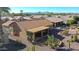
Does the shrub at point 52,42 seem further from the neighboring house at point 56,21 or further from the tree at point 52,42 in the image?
the neighboring house at point 56,21

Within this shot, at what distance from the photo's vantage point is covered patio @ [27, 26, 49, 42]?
365 cm

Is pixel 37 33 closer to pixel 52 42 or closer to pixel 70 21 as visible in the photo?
pixel 52 42

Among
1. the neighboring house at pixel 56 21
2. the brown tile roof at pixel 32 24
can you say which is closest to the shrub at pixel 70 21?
the neighboring house at pixel 56 21

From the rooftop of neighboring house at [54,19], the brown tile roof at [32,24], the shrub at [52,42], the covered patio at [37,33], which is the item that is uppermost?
the rooftop of neighboring house at [54,19]

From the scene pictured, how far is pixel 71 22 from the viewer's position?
12.2 ft

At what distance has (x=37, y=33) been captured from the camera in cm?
365

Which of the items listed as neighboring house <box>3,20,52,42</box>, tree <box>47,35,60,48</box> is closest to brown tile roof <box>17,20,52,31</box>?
neighboring house <box>3,20,52,42</box>

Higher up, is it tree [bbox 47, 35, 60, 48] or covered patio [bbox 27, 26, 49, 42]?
covered patio [bbox 27, 26, 49, 42]

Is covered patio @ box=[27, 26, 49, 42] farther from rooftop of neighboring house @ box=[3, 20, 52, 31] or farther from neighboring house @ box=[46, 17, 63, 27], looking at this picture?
neighboring house @ box=[46, 17, 63, 27]

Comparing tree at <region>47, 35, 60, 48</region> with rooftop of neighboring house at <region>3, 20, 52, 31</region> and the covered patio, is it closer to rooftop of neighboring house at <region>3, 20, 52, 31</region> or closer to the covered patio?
the covered patio

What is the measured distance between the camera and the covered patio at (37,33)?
365 centimetres

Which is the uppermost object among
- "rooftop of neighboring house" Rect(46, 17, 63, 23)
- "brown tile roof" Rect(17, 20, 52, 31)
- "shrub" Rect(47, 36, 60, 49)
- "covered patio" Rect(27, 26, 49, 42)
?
"rooftop of neighboring house" Rect(46, 17, 63, 23)
